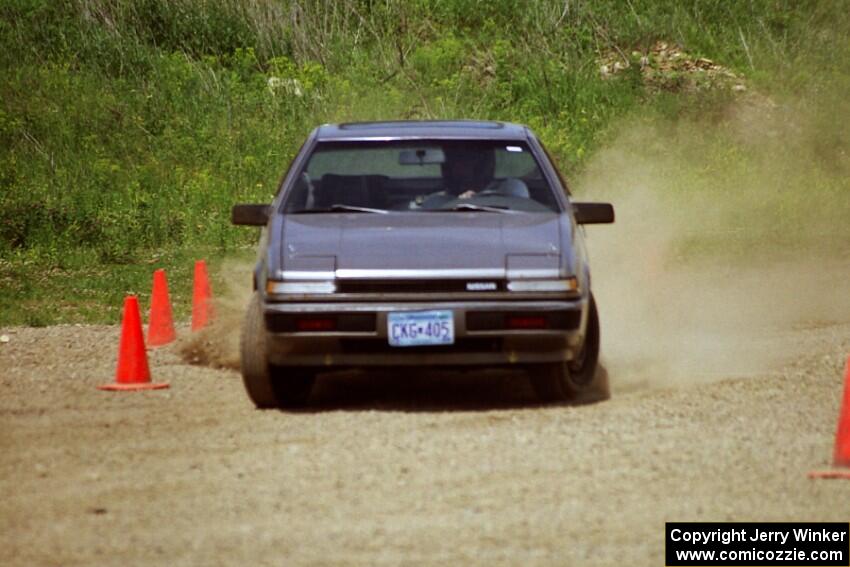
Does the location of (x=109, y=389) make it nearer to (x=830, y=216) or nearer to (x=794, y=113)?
(x=830, y=216)

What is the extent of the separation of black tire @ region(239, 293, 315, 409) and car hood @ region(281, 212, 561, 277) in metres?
0.42

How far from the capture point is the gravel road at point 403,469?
19.3 feet

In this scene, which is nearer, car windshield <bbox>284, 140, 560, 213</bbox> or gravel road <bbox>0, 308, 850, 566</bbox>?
gravel road <bbox>0, 308, 850, 566</bbox>

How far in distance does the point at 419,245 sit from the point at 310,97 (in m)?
16.0

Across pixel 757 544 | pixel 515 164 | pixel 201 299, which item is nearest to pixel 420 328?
pixel 515 164

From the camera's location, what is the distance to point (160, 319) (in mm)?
12406

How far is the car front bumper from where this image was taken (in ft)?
27.7

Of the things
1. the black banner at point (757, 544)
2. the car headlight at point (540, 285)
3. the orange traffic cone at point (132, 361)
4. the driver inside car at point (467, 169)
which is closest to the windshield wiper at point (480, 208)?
the driver inside car at point (467, 169)

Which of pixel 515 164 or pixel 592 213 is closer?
pixel 592 213

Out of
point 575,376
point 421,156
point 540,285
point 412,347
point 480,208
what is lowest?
point 575,376

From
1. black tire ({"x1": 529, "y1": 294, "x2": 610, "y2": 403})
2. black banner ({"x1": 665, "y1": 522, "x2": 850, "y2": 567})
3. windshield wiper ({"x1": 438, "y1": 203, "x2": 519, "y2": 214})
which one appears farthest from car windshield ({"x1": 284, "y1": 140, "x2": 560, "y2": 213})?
black banner ({"x1": 665, "y1": 522, "x2": 850, "y2": 567})

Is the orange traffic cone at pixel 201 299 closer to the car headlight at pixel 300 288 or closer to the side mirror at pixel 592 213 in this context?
the side mirror at pixel 592 213

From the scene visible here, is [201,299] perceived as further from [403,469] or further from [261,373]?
[403,469]

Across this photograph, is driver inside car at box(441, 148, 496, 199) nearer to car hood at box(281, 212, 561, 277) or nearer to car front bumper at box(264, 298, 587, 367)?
car hood at box(281, 212, 561, 277)
